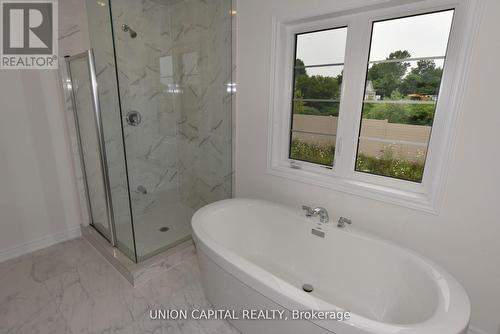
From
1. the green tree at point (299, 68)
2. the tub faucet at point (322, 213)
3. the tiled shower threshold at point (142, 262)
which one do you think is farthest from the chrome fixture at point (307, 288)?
the green tree at point (299, 68)

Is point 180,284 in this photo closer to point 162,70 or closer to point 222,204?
point 222,204

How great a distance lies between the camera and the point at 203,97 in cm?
272

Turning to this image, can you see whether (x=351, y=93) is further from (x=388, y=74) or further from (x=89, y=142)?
(x=89, y=142)

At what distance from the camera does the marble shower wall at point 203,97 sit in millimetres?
2473

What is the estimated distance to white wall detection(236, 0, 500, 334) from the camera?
130cm

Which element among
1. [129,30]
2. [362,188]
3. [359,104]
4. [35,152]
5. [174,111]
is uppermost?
[129,30]

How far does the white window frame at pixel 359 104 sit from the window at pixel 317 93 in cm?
6

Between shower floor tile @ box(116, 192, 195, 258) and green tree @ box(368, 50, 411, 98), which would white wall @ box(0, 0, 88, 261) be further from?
green tree @ box(368, 50, 411, 98)

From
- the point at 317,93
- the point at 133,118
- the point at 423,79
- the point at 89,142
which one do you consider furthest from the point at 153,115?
the point at 423,79

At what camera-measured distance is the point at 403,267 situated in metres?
1.50

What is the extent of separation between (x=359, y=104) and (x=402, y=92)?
0.88 ft

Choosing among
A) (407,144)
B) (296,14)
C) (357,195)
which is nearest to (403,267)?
(357,195)

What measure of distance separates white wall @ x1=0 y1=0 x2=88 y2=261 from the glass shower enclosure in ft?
0.62
